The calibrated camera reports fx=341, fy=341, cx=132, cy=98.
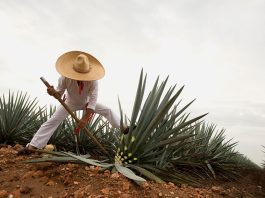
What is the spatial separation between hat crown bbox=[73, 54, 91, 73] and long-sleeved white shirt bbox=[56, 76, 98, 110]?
258 millimetres

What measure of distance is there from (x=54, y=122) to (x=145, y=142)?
148 centimetres

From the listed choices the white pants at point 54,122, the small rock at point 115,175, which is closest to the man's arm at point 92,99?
the white pants at point 54,122

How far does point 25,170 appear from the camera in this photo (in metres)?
3.39

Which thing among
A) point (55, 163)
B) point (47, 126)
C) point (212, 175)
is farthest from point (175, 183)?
point (212, 175)

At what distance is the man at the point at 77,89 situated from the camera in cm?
417

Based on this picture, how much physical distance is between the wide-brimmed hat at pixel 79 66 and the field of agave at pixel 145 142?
65cm

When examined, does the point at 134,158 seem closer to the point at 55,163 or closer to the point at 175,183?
the point at 175,183

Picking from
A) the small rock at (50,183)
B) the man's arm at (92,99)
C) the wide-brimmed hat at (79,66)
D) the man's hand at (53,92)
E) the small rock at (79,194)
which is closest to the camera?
the small rock at (79,194)

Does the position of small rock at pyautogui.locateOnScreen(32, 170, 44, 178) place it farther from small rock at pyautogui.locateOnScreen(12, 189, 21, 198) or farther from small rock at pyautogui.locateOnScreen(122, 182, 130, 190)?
small rock at pyautogui.locateOnScreen(122, 182, 130, 190)

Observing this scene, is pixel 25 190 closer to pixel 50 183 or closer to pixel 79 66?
pixel 50 183

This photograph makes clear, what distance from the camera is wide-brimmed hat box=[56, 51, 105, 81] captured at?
13.6ft

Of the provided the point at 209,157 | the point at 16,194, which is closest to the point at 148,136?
the point at 16,194

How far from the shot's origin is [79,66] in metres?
4.16

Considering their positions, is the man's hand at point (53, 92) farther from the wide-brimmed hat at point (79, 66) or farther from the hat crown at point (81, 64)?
the hat crown at point (81, 64)
